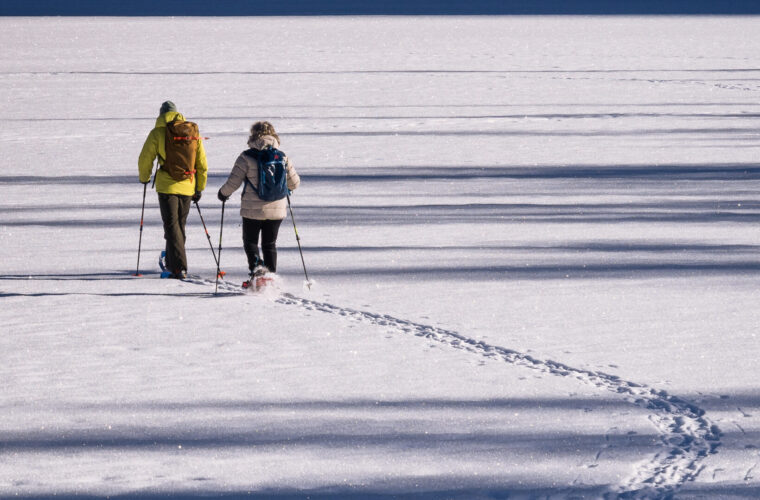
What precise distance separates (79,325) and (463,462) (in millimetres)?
3550

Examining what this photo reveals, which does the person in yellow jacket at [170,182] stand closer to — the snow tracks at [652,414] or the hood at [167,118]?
the hood at [167,118]

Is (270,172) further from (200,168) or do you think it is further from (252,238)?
(200,168)

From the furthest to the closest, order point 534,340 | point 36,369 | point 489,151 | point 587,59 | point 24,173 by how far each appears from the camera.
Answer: point 587,59, point 489,151, point 24,173, point 534,340, point 36,369

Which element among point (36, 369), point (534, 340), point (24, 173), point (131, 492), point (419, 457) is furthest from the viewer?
point (24, 173)

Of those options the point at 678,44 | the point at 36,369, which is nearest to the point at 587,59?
the point at 678,44

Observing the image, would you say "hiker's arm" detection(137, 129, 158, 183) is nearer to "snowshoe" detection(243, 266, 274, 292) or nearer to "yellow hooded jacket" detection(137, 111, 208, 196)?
"yellow hooded jacket" detection(137, 111, 208, 196)

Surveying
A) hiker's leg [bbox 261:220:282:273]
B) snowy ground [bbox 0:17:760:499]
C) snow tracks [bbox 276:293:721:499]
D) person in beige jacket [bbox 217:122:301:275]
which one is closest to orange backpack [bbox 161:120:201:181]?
person in beige jacket [bbox 217:122:301:275]

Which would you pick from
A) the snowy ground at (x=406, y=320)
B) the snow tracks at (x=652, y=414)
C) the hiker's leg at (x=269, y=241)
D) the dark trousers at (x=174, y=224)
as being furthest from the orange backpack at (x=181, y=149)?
the snow tracks at (x=652, y=414)

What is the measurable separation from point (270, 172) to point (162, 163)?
92cm

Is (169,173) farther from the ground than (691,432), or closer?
farther from the ground

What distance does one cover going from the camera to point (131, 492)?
5746mm

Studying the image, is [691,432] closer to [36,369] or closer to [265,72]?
[36,369]

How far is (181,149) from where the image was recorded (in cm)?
979

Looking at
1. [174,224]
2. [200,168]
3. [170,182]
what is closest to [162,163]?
[170,182]
